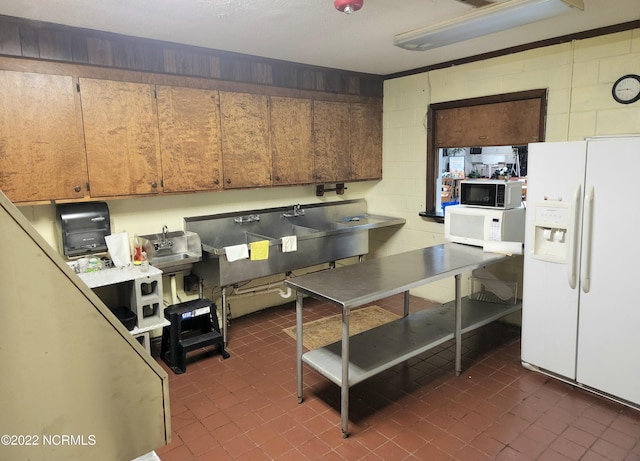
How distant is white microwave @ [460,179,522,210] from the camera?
138 inches

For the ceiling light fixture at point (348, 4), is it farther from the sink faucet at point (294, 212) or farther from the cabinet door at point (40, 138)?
the sink faucet at point (294, 212)

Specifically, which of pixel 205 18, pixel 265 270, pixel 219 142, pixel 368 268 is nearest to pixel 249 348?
pixel 265 270

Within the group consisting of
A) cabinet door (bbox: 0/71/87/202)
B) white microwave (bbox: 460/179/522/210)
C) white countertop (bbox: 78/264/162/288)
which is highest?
cabinet door (bbox: 0/71/87/202)

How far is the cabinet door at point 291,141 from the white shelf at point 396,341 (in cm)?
178

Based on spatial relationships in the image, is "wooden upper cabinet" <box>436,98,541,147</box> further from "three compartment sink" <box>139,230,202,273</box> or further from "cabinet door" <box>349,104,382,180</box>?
"three compartment sink" <box>139,230,202,273</box>

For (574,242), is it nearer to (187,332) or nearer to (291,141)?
(291,141)

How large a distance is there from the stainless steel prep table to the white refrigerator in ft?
1.38

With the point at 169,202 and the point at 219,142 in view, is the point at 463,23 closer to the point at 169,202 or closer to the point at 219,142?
the point at 219,142

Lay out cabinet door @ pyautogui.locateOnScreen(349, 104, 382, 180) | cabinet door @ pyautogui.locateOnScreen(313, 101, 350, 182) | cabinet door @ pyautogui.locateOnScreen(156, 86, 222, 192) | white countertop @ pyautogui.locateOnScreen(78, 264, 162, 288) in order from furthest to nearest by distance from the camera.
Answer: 1. cabinet door @ pyautogui.locateOnScreen(349, 104, 382, 180)
2. cabinet door @ pyautogui.locateOnScreen(313, 101, 350, 182)
3. cabinet door @ pyautogui.locateOnScreen(156, 86, 222, 192)
4. white countertop @ pyautogui.locateOnScreen(78, 264, 162, 288)

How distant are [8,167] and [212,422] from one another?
2133mm

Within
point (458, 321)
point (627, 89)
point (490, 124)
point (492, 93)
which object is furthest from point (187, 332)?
point (627, 89)

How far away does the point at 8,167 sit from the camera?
9.14 feet

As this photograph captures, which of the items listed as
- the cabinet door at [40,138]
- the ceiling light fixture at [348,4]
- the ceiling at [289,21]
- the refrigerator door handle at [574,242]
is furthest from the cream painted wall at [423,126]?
the ceiling light fixture at [348,4]

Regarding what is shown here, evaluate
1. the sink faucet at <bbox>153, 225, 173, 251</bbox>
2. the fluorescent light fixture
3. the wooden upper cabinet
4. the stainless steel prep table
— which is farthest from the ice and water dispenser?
the sink faucet at <bbox>153, 225, 173, 251</bbox>
